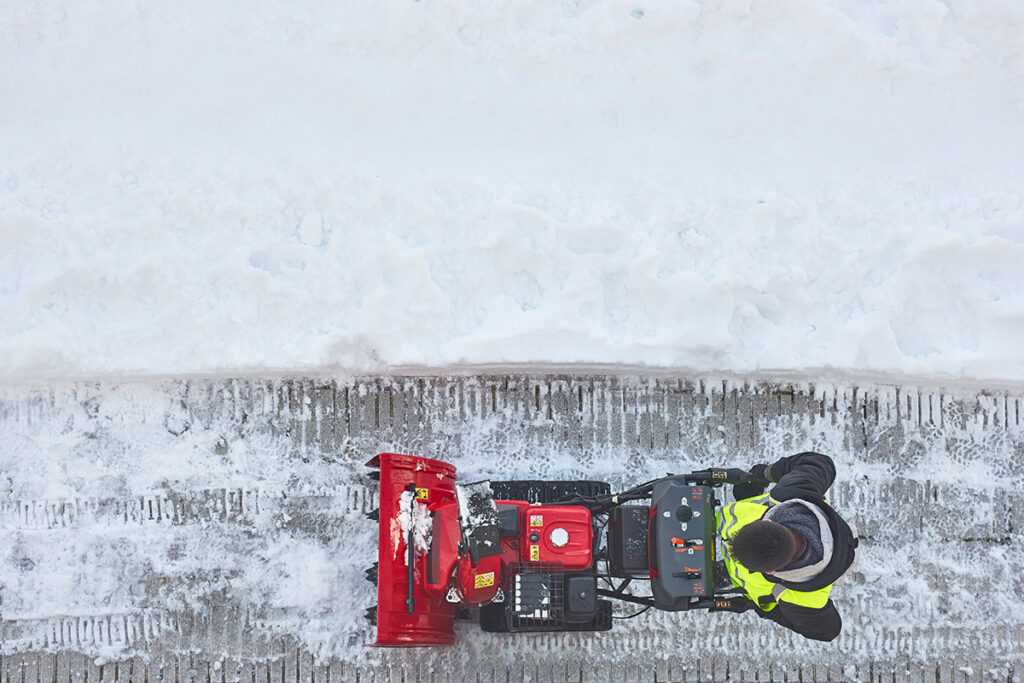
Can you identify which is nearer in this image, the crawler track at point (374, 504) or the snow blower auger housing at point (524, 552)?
the snow blower auger housing at point (524, 552)

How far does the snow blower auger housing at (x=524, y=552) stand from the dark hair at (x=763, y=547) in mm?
726

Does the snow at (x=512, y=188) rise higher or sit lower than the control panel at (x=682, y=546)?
higher

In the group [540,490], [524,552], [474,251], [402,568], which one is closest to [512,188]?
[474,251]

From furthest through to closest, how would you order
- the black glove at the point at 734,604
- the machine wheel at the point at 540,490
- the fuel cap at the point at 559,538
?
1. the machine wheel at the point at 540,490
2. the black glove at the point at 734,604
3. the fuel cap at the point at 559,538

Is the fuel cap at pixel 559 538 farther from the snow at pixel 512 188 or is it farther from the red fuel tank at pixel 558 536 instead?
the snow at pixel 512 188

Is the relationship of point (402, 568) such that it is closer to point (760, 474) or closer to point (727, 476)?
point (727, 476)

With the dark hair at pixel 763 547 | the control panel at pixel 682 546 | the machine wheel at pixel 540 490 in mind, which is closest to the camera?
the dark hair at pixel 763 547

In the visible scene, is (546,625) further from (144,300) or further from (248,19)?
(248,19)

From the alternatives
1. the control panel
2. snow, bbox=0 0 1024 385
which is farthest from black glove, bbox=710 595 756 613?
snow, bbox=0 0 1024 385

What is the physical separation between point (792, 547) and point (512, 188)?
2.96 meters

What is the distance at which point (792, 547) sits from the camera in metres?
3.61

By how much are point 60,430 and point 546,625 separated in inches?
134

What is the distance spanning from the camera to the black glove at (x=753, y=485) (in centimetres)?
471

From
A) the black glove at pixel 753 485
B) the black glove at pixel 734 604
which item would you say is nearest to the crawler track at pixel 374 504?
the black glove at pixel 753 485
